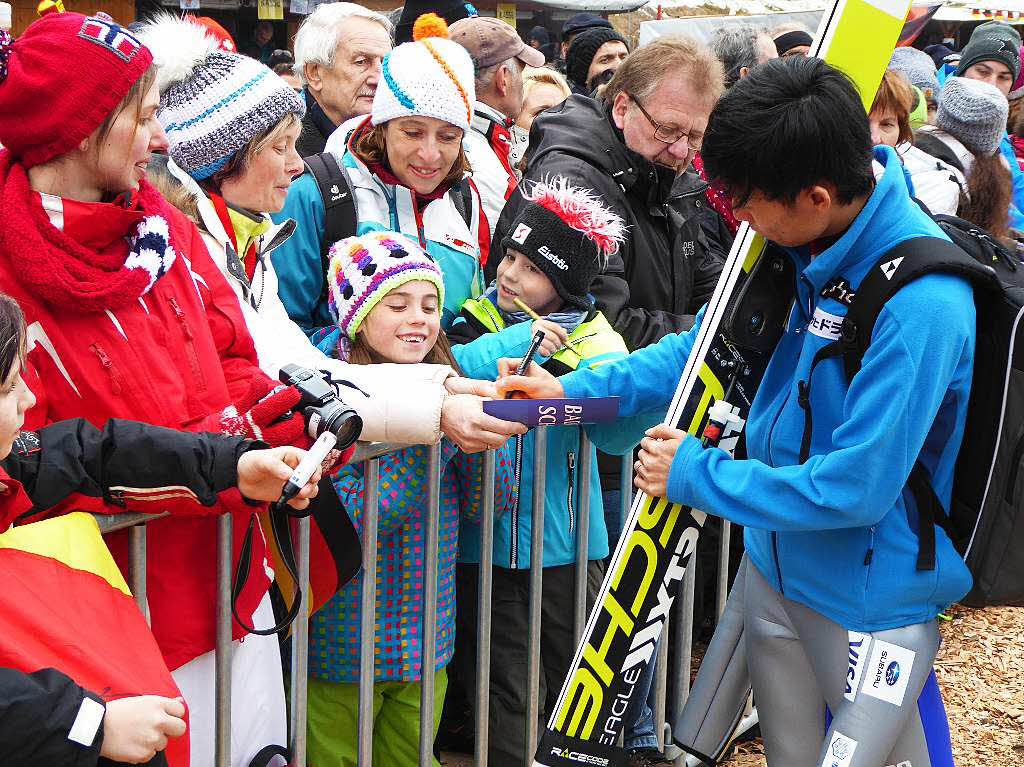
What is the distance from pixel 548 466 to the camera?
324 centimetres

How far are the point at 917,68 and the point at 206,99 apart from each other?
267 inches

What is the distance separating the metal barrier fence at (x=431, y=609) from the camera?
2273 millimetres

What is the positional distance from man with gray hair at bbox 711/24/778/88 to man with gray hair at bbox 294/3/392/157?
1.81 metres

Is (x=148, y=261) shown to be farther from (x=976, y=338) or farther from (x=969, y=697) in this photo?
(x=969, y=697)

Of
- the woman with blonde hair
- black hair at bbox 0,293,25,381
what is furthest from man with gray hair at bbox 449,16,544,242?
black hair at bbox 0,293,25,381

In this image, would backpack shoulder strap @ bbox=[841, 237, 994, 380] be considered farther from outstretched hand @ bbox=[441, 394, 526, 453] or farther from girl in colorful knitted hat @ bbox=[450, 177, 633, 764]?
girl in colorful knitted hat @ bbox=[450, 177, 633, 764]

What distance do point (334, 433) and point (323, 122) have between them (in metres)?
2.85

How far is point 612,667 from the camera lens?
2693 mm

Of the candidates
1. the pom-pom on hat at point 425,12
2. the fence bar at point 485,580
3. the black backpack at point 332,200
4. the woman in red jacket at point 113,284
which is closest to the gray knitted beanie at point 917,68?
the pom-pom on hat at point 425,12

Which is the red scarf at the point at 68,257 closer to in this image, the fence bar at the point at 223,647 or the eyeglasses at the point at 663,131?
the fence bar at the point at 223,647

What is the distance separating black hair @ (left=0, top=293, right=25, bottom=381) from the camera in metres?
1.71

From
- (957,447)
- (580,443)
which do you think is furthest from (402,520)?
(957,447)

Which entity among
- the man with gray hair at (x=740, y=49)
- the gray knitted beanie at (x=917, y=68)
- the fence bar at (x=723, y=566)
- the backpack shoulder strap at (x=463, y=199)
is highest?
the man with gray hair at (x=740, y=49)

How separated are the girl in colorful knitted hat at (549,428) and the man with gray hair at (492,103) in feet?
4.35
